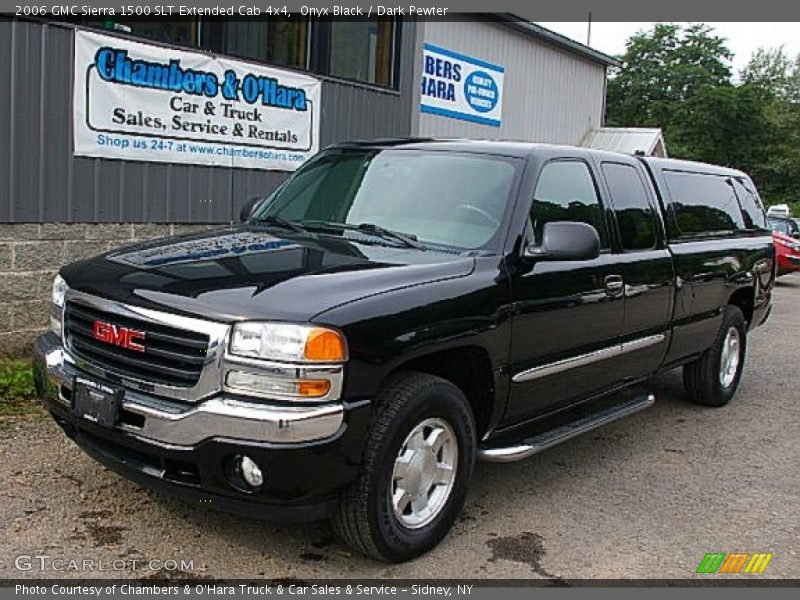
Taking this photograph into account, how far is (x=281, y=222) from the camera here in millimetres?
5168

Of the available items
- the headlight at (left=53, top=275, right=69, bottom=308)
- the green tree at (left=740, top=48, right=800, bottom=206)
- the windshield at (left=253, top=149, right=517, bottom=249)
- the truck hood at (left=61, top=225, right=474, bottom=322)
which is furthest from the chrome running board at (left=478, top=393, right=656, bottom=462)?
the green tree at (left=740, top=48, right=800, bottom=206)

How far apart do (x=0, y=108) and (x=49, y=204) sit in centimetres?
83

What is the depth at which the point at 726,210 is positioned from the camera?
7.27 metres

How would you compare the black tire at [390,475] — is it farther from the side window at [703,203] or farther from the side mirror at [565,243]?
the side window at [703,203]

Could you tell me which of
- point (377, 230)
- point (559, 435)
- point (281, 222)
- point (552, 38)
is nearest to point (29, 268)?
point (281, 222)

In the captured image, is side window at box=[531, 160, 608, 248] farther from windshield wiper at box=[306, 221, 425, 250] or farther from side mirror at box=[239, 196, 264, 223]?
side mirror at box=[239, 196, 264, 223]

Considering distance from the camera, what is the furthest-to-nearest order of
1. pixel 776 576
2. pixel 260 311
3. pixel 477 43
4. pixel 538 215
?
pixel 477 43, pixel 538 215, pixel 776 576, pixel 260 311

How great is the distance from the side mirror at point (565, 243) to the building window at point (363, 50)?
20.4 feet

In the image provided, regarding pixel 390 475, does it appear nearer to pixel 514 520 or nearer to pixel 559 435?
pixel 514 520

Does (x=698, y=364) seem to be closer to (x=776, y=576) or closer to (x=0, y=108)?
(x=776, y=576)

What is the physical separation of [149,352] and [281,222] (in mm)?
1686

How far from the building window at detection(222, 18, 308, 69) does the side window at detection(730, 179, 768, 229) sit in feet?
15.7

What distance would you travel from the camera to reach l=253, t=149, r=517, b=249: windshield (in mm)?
4699

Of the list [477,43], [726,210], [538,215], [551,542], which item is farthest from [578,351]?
[477,43]
